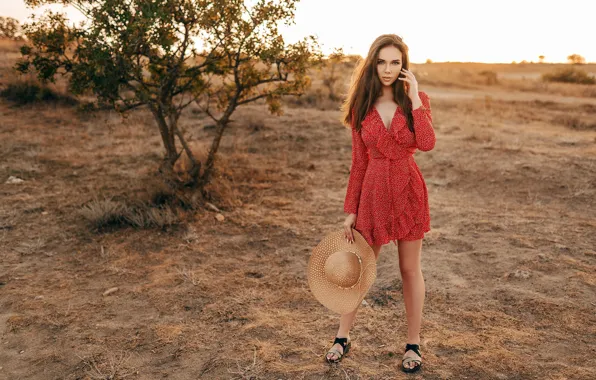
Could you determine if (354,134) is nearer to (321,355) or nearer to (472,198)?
(321,355)

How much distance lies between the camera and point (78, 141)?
31.6 ft

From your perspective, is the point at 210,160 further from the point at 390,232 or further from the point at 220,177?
the point at 390,232

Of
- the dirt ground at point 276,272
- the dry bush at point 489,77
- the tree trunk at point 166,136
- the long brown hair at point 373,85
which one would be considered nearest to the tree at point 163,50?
the tree trunk at point 166,136

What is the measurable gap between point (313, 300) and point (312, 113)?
27.5ft

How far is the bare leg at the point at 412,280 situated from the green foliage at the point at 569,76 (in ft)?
77.2

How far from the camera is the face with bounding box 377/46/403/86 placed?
110 inches

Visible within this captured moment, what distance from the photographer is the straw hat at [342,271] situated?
117 inches

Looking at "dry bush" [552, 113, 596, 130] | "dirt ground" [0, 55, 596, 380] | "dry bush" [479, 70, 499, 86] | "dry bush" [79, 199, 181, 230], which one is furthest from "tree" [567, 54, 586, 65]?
"dry bush" [79, 199, 181, 230]

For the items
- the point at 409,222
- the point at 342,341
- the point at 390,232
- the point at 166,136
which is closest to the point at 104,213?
the point at 166,136

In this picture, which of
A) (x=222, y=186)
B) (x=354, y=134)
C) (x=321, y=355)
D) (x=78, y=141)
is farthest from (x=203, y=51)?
(x=78, y=141)

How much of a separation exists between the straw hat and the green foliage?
935 inches

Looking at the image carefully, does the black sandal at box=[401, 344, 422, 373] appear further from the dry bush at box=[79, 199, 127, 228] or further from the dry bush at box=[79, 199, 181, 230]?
the dry bush at box=[79, 199, 127, 228]

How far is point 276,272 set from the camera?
4.89 metres

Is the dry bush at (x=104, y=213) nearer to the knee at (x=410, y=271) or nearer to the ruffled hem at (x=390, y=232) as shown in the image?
the ruffled hem at (x=390, y=232)
